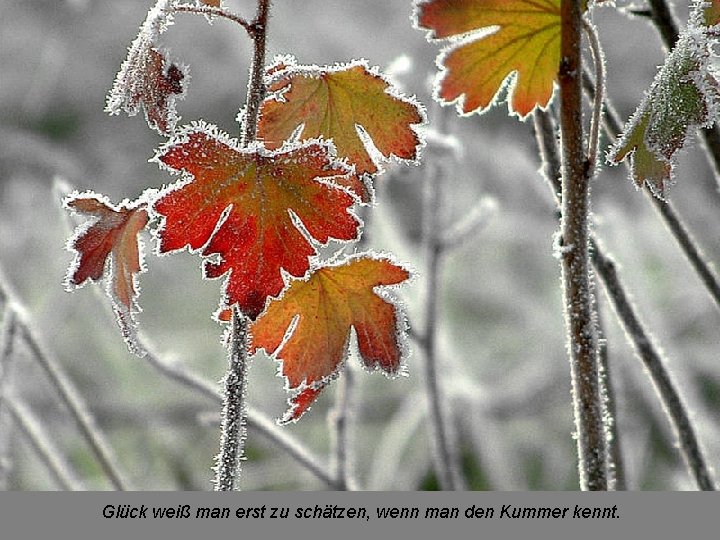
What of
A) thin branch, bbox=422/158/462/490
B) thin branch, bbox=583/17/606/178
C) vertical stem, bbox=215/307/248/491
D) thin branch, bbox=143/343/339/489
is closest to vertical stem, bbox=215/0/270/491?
vertical stem, bbox=215/307/248/491

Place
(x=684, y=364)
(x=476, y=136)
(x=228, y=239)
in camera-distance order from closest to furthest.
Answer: (x=228, y=239) < (x=684, y=364) < (x=476, y=136)

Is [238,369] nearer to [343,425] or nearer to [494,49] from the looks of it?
[494,49]

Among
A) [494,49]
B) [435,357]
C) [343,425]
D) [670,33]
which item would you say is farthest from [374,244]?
[494,49]

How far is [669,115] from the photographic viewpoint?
0.27 m

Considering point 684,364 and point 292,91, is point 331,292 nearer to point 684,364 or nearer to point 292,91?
point 292,91

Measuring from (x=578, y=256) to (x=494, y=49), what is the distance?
0.08m

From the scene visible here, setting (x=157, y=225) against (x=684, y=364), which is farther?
(x=684, y=364)

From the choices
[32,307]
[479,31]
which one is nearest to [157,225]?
[479,31]

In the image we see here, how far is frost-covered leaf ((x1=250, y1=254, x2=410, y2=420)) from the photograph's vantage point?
0.30 meters

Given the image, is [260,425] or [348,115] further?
[260,425]

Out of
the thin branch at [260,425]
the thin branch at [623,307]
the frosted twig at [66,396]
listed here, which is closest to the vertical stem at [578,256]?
the thin branch at [623,307]

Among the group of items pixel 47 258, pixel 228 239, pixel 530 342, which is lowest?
pixel 530 342

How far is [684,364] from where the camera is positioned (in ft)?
5.14

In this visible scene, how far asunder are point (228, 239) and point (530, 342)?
162 centimetres
